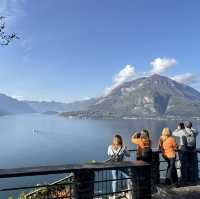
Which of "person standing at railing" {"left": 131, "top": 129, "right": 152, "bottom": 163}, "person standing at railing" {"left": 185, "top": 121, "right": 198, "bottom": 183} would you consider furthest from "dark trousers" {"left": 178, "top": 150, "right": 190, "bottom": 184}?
"person standing at railing" {"left": 131, "top": 129, "right": 152, "bottom": 163}

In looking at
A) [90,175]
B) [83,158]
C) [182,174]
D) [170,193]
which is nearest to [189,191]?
[170,193]

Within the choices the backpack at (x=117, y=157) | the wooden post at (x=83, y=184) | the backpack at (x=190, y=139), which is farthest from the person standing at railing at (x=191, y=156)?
the wooden post at (x=83, y=184)

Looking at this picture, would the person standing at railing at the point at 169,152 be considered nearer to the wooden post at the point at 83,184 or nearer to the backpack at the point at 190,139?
the backpack at the point at 190,139

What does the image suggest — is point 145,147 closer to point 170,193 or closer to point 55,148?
point 170,193

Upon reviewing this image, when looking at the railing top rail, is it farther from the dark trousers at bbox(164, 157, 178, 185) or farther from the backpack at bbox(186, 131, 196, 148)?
the backpack at bbox(186, 131, 196, 148)

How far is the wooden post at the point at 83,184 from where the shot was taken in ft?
20.9

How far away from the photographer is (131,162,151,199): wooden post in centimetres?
706

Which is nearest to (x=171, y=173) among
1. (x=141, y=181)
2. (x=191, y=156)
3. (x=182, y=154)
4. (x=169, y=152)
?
(x=169, y=152)

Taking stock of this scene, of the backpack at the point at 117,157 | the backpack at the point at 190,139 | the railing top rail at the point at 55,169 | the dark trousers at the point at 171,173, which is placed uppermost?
the backpack at the point at 190,139

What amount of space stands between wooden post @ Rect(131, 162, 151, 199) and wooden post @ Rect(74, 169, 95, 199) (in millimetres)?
1140

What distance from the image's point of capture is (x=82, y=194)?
6.39 meters

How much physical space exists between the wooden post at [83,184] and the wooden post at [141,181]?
3.74 feet

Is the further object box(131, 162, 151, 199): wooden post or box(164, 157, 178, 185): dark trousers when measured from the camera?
box(164, 157, 178, 185): dark trousers

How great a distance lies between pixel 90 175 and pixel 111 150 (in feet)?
9.34
